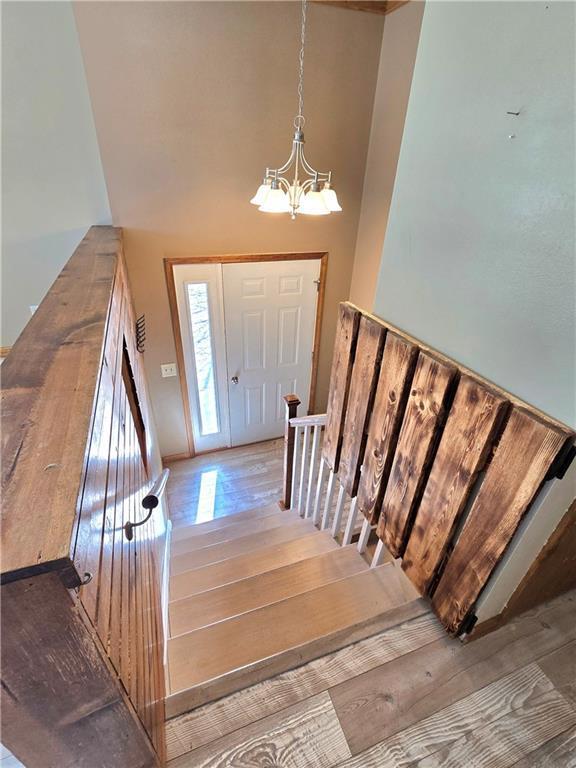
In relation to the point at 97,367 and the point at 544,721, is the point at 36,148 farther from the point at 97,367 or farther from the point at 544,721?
the point at 544,721

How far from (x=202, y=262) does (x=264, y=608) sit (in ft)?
8.16

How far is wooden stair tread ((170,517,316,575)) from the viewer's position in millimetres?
2207

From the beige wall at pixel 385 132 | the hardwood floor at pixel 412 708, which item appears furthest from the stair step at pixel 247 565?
the beige wall at pixel 385 132

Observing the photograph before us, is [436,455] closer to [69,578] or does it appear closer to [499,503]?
[499,503]

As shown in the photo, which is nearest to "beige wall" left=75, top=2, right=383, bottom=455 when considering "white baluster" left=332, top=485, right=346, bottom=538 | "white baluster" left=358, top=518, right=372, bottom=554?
"white baluster" left=332, top=485, right=346, bottom=538

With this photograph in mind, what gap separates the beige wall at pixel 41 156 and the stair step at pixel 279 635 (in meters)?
2.65

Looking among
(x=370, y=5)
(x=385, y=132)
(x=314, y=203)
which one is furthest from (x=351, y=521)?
(x=370, y=5)

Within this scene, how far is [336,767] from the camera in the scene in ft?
3.34

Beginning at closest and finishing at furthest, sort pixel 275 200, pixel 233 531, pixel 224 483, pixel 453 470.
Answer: pixel 453 470
pixel 275 200
pixel 233 531
pixel 224 483

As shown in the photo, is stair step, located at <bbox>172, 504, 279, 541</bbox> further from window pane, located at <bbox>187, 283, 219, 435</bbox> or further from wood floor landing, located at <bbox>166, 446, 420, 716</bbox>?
window pane, located at <bbox>187, 283, 219, 435</bbox>

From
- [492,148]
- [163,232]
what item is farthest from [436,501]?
[163,232]

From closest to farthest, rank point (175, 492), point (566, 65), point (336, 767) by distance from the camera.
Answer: point (566, 65), point (336, 767), point (175, 492)

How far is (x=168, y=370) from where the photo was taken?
326 centimetres

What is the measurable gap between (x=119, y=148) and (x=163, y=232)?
0.57 metres
